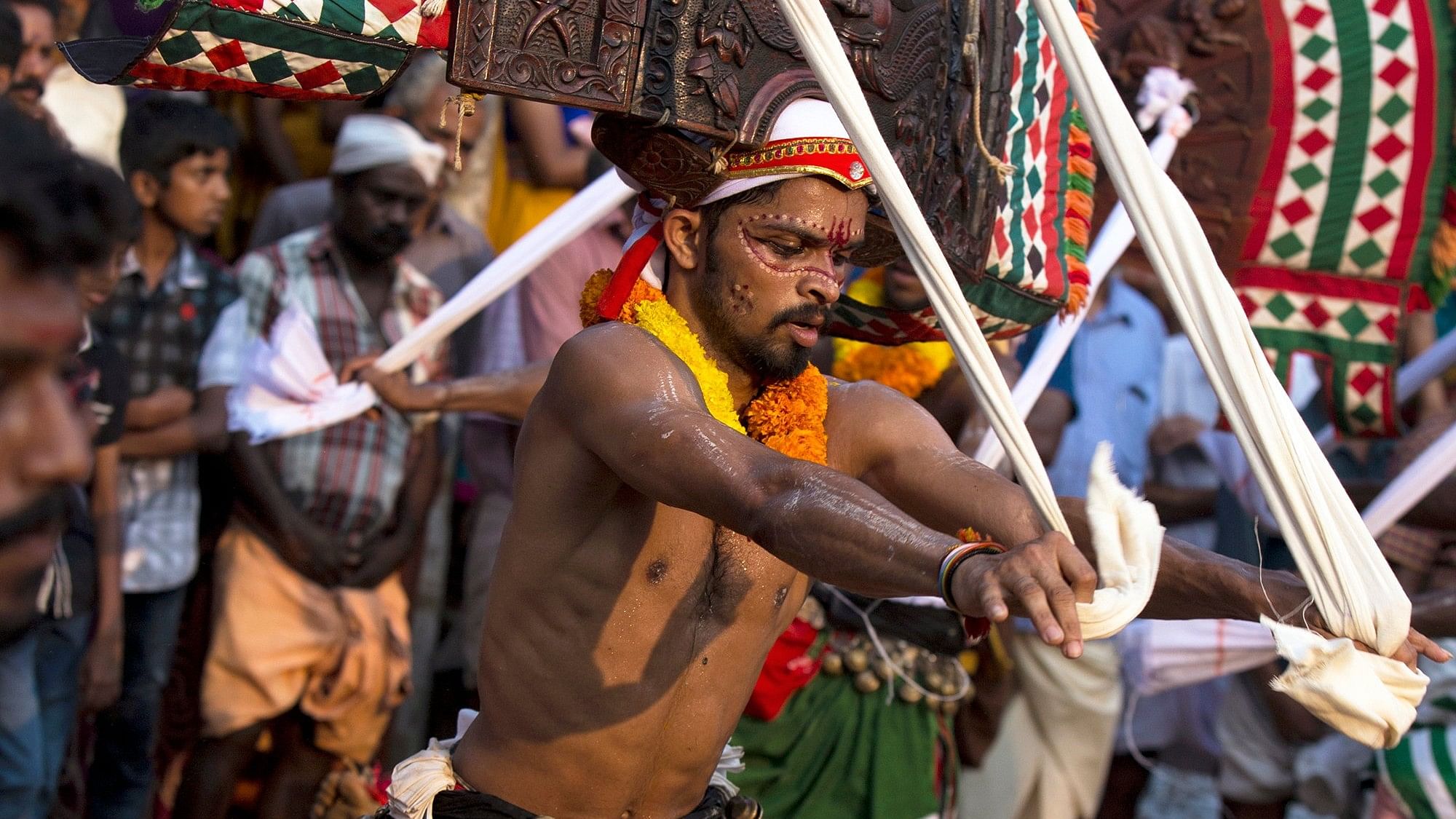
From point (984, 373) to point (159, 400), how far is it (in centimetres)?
335

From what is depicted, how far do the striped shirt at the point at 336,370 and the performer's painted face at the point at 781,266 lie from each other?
7.81ft

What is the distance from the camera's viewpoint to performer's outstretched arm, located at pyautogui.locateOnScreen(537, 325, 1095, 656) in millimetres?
2068

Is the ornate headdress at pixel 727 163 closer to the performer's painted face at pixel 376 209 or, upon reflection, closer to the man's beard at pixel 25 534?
the man's beard at pixel 25 534

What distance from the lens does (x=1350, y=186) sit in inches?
206

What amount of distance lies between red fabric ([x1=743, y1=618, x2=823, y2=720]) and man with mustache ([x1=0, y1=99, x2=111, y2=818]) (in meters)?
3.37

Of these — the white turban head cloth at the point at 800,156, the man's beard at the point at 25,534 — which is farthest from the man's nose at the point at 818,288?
the man's beard at the point at 25,534

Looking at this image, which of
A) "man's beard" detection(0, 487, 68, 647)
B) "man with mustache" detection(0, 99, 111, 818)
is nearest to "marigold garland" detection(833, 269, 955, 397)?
"man's beard" detection(0, 487, 68, 647)

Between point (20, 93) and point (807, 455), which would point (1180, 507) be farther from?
point (20, 93)

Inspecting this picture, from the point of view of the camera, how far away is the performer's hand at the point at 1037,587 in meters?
2.00

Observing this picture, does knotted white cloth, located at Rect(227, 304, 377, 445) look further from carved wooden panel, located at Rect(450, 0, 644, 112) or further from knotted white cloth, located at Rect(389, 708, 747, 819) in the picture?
carved wooden panel, located at Rect(450, 0, 644, 112)

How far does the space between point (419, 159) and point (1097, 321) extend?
9.25ft

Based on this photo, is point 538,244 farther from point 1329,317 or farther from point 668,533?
point 1329,317

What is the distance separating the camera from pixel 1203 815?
730 cm

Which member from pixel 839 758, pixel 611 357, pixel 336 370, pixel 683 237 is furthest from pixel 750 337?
pixel 336 370
